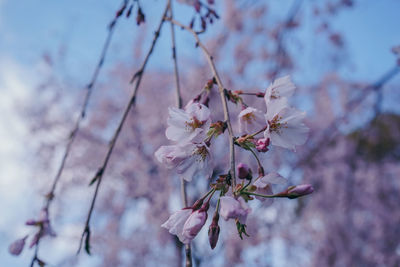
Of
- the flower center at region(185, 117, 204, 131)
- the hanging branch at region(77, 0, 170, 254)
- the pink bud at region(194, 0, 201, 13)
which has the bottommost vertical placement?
the hanging branch at region(77, 0, 170, 254)

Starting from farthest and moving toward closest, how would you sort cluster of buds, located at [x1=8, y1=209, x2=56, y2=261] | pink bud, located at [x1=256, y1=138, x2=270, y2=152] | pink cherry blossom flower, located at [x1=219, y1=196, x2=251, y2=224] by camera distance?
cluster of buds, located at [x1=8, y1=209, x2=56, y2=261], pink bud, located at [x1=256, y1=138, x2=270, y2=152], pink cherry blossom flower, located at [x1=219, y1=196, x2=251, y2=224]

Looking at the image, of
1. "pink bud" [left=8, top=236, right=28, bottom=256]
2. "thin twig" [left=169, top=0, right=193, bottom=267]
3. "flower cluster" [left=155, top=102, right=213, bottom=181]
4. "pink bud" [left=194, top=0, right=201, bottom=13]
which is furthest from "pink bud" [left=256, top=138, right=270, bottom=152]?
"pink bud" [left=8, top=236, right=28, bottom=256]

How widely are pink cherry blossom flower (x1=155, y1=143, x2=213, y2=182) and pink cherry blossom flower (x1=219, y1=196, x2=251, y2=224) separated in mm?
133

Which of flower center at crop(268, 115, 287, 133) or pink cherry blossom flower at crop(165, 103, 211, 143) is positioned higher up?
pink cherry blossom flower at crop(165, 103, 211, 143)

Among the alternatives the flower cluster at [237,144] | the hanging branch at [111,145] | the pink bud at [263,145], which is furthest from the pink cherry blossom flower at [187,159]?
the hanging branch at [111,145]

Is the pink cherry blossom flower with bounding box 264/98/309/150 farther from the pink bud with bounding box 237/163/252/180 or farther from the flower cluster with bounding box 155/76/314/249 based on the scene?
the pink bud with bounding box 237/163/252/180

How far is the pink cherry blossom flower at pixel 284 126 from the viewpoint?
73cm

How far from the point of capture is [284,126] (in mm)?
759

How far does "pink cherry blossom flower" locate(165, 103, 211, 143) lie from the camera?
0.70 metres

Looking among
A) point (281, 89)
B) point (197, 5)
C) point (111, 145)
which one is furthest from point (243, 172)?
point (197, 5)

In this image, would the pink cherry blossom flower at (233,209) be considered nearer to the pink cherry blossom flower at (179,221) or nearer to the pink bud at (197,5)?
the pink cherry blossom flower at (179,221)

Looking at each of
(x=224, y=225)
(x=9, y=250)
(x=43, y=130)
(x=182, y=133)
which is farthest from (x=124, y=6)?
(x=43, y=130)

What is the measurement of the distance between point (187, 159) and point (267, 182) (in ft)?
0.58

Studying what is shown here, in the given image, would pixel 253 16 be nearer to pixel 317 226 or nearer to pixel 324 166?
pixel 324 166
